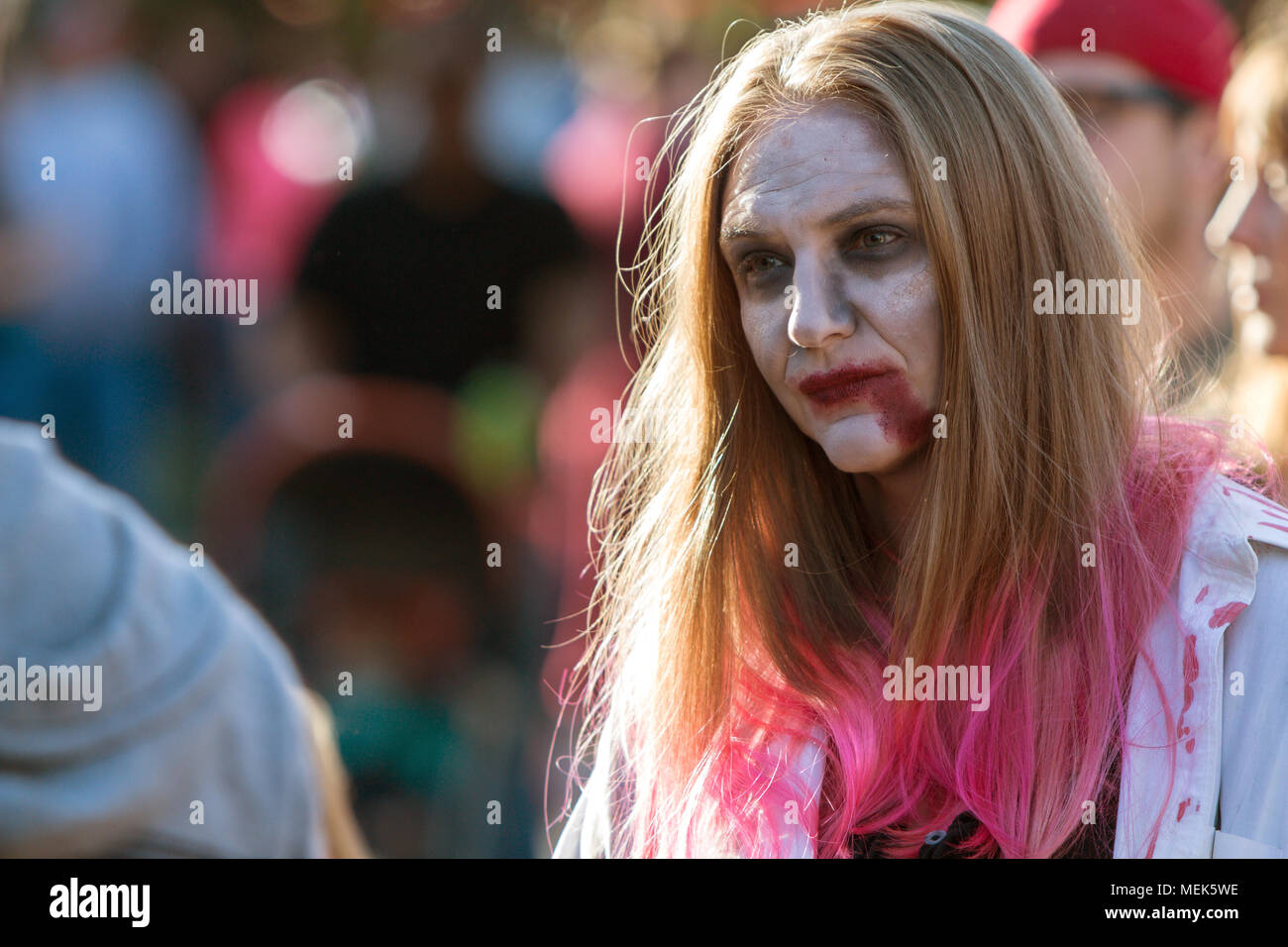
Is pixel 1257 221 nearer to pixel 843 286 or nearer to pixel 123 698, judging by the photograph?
pixel 843 286

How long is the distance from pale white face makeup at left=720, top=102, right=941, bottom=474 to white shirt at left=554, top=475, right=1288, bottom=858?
0.38 metres

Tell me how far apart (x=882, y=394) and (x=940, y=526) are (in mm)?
181

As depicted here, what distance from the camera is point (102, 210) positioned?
3160mm

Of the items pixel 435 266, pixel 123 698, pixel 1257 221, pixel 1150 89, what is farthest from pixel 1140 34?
pixel 123 698

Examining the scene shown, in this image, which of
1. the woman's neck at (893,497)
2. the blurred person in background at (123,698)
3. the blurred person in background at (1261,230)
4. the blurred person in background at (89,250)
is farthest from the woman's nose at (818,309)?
the blurred person in background at (89,250)

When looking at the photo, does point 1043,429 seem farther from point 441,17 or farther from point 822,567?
point 441,17

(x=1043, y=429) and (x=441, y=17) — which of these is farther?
(x=441, y=17)

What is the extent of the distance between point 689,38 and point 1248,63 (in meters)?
1.32

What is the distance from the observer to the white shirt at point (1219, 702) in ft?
4.67

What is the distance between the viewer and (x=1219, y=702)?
4.76 ft

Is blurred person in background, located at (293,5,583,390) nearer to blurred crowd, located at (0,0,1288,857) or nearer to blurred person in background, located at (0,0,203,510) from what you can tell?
blurred crowd, located at (0,0,1288,857)

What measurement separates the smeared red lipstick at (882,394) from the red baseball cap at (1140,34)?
131 cm
